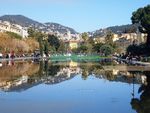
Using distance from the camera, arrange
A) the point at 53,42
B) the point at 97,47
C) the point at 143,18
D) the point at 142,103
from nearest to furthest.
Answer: the point at 142,103 → the point at 143,18 → the point at 97,47 → the point at 53,42

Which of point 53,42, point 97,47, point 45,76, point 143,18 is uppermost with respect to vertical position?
point 143,18

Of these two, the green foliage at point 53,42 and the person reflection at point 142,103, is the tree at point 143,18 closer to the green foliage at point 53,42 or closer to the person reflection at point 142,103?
the person reflection at point 142,103

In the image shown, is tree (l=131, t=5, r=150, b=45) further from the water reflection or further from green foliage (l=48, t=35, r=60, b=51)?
green foliage (l=48, t=35, r=60, b=51)

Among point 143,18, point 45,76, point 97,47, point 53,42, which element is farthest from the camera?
point 53,42

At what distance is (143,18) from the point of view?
222 ft

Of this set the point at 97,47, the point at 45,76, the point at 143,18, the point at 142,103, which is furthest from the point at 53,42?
the point at 142,103

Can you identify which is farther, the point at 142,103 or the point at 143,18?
the point at 143,18

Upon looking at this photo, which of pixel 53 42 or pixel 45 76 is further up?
pixel 53 42

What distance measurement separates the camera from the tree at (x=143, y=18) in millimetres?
66581

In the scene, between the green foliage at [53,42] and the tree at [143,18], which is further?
the green foliage at [53,42]

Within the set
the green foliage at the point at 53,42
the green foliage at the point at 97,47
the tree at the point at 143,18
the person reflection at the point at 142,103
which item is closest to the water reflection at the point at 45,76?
the person reflection at the point at 142,103

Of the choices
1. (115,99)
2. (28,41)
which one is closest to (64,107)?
(115,99)

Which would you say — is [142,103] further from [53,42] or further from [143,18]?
[53,42]

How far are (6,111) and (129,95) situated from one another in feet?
22.5
